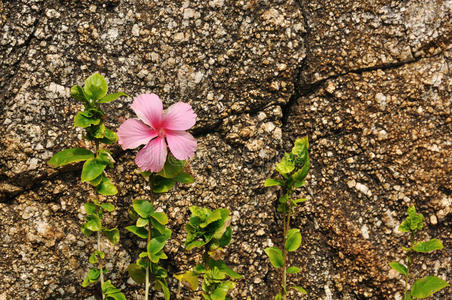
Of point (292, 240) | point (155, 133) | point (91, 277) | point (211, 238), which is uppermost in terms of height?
point (155, 133)

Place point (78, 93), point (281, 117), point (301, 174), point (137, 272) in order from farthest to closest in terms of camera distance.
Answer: point (281, 117), point (137, 272), point (301, 174), point (78, 93)

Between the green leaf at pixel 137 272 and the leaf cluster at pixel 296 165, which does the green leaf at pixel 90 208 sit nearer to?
the green leaf at pixel 137 272

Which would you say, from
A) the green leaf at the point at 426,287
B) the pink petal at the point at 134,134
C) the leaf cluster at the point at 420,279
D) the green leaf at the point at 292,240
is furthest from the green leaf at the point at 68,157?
the green leaf at the point at 426,287

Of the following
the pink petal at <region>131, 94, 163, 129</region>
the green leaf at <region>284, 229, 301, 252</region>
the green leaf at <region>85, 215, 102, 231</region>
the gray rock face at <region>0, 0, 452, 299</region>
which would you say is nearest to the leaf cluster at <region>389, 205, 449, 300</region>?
the gray rock face at <region>0, 0, 452, 299</region>

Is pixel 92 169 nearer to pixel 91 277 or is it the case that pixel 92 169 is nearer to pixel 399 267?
pixel 91 277

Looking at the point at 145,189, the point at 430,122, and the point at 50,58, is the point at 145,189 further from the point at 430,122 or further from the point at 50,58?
the point at 430,122

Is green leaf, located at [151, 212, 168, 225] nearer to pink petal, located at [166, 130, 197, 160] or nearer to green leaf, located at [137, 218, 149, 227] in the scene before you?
green leaf, located at [137, 218, 149, 227]

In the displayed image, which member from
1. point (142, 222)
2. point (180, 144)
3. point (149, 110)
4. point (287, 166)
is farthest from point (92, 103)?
point (287, 166)
